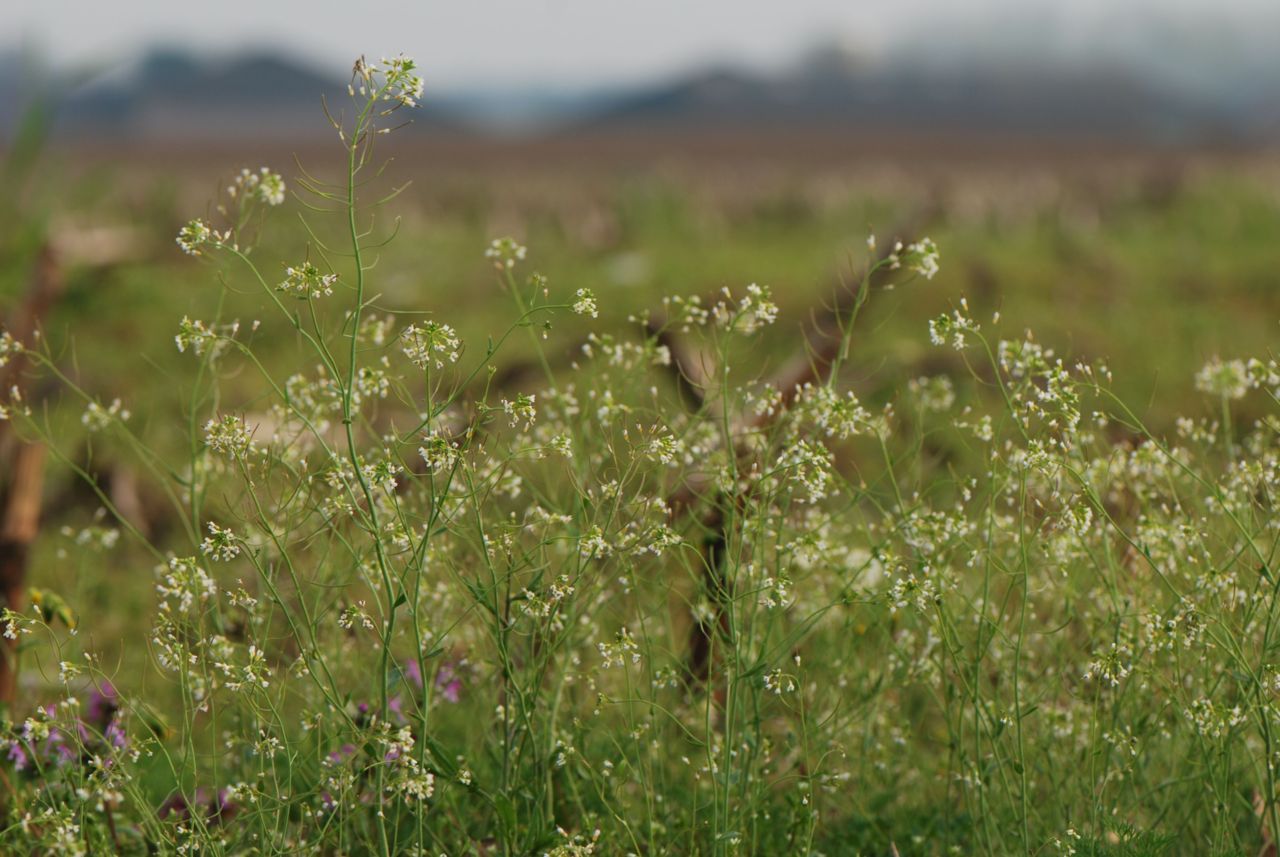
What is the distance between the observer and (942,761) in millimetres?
3102

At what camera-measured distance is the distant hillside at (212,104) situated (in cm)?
6016

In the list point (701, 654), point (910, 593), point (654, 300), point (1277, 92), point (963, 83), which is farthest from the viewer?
point (1277, 92)

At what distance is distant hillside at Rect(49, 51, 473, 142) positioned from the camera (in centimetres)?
6016

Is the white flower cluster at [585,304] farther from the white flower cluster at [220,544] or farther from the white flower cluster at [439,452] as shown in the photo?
the white flower cluster at [220,544]

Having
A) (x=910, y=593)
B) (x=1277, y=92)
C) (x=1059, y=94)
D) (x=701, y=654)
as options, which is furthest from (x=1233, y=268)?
(x=1277, y=92)

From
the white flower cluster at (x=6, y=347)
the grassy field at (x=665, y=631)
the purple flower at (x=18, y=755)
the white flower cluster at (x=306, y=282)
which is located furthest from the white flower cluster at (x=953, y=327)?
the purple flower at (x=18, y=755)

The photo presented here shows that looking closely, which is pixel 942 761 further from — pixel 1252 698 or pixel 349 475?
pixel 349 475

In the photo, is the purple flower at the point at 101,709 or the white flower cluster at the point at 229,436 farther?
the purple flower at the point at 101,709

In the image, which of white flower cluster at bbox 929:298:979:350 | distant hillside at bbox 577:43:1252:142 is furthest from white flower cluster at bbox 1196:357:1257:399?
distant hillside at bbox 577:43:1252:142

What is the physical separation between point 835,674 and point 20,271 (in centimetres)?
519

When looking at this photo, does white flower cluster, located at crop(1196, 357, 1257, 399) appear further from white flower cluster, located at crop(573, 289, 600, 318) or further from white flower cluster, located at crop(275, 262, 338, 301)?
white flower cluster, located at crop(275, 262, 338, 301)

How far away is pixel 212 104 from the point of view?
73750 millimetres

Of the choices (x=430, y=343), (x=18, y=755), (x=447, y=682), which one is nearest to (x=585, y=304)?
(x=430, y=343)

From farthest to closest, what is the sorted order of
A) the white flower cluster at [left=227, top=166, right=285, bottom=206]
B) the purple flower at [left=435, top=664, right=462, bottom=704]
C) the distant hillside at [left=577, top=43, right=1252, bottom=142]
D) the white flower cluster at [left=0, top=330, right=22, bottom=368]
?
the distant hillside at [left=577, top=43, right=1252, bottom=142], the purple flower at [left=435, top=664, right=462, bottom=704], the white flower cluster at [left=0, top=330, right=22, bottom=368], the white flower cluster at [left=227, top=166, right=285, bottom=206]
